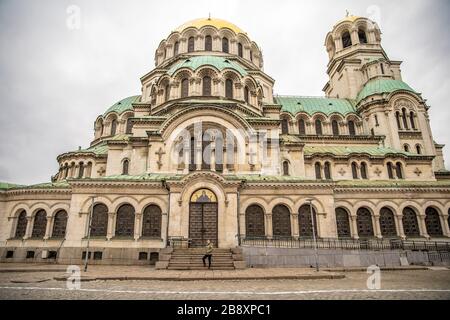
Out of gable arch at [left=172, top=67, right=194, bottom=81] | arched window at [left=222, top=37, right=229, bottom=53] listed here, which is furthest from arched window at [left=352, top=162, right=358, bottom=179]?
arched window at [left=222, top=37, right=229, bottom=53]

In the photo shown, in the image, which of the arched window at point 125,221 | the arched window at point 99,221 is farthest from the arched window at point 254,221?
the arched window at point 99,221

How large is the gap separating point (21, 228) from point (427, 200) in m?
35.2

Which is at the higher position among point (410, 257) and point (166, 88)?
point (166, 88)

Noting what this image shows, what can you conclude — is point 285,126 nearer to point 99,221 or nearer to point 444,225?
point 444,225

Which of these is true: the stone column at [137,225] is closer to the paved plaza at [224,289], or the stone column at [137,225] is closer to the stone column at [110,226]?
the stone column at [110,226]

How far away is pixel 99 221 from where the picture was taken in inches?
848

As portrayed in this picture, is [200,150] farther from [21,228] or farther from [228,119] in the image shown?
[21,228]

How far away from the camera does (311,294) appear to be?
31.5ft

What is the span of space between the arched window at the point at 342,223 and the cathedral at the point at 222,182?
3.4 inches

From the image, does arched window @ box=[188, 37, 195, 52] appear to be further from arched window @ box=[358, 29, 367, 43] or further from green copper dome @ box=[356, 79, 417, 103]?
arched window @ box=[358, 29, 367, 43]

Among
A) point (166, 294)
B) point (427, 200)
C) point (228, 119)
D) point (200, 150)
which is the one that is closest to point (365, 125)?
point (427, 200)

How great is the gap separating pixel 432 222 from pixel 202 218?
814 inches

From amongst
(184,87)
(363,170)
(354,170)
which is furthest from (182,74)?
(363,170)

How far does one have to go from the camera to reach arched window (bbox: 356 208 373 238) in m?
24.1
